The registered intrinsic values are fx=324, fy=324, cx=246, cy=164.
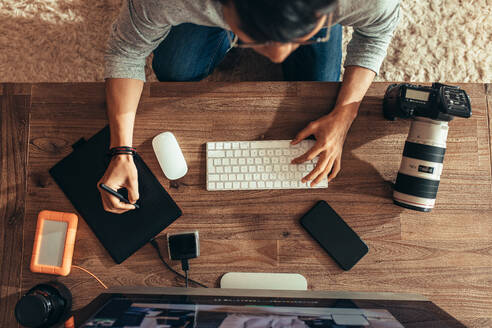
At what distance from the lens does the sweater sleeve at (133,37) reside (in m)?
0.73

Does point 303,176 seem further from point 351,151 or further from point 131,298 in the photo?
point 131,298

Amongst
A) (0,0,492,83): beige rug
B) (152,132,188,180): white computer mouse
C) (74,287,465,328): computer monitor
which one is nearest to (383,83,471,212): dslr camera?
(74,287,465,328): computer monitor

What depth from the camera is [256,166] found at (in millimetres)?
831

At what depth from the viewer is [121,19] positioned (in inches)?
30.3

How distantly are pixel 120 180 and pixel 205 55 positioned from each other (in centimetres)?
49

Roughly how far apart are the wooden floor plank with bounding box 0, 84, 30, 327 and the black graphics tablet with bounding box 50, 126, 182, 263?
106 millimetres

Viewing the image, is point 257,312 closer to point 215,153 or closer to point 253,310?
point 253,310

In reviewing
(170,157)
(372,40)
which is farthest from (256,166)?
(372,40)

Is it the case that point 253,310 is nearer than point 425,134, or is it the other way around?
point 253,310

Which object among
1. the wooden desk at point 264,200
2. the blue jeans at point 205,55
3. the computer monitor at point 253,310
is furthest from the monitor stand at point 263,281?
the blue jeans at point 205,55

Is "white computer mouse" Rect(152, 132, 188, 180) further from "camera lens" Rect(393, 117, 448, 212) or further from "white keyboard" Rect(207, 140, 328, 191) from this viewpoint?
"camera lens" Rect(393, 117, 448, 212)

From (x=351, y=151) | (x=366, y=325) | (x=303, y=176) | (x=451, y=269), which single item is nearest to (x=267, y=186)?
(x=303, y=176)

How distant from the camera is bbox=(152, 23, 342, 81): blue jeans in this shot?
989 mm

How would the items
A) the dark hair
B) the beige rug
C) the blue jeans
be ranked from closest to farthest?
the dark hair < the blue jeans < the beige rug
